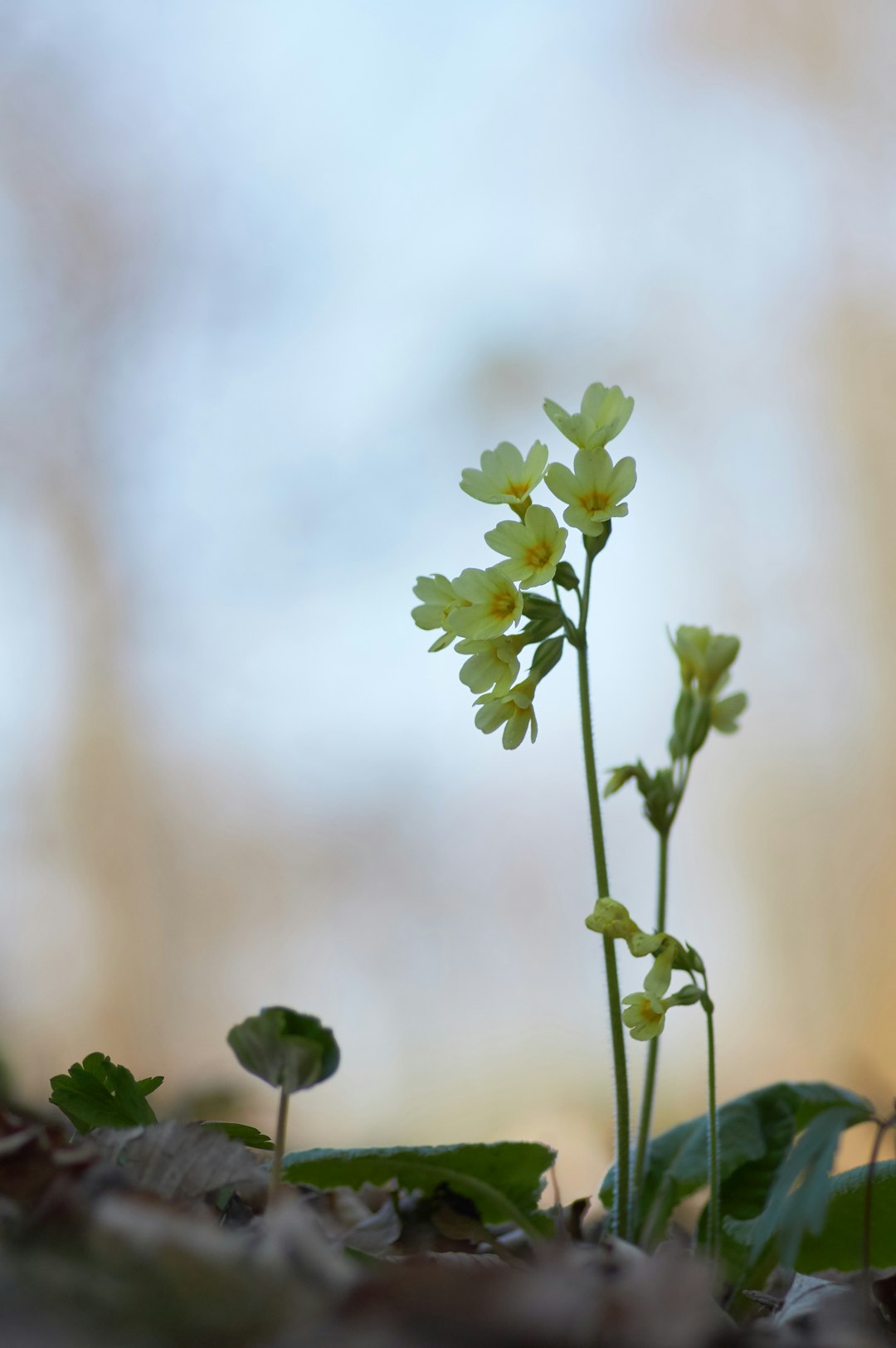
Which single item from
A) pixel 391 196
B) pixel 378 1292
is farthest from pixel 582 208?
pixel 378 1292

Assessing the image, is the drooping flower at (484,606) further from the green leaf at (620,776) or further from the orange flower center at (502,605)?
the green leaf at (620,776)


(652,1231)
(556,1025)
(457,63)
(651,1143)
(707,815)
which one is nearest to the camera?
(652,1231)

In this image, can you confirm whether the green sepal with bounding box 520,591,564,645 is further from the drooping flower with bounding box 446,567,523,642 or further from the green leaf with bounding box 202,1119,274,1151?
the green leaf with bounding box 202,1119,274,1151

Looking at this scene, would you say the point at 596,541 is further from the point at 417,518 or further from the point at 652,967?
the point at 417,518

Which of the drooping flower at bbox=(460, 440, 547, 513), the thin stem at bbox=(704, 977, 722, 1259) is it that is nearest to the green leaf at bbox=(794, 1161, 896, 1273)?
the thin stem at bbox=(704, 977, 722, 1259)

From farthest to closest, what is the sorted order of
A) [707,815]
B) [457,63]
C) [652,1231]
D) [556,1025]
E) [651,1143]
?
1. [457,63]
2. [707,815]
3. [556,1025]
4. [651,1143]
5. [652,1231]

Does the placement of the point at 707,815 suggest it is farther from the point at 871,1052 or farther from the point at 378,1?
the point at 378,1

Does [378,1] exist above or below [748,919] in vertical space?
above
